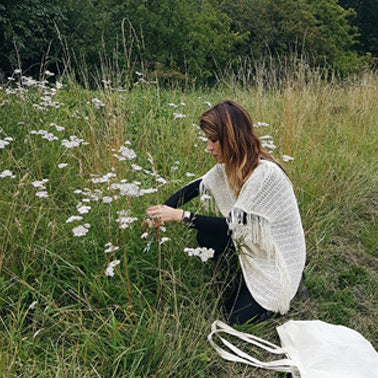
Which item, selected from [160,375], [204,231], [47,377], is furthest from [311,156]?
[47,377]

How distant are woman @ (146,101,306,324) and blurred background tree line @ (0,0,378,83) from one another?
181 inches

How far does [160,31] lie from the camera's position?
1017cm

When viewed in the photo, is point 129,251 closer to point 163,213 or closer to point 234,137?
point 163,213

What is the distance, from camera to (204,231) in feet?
7.07

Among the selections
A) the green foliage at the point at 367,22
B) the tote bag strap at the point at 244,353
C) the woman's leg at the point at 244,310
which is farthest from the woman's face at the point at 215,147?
the green foliage at the point at 367,22

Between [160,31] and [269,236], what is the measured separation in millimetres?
9160

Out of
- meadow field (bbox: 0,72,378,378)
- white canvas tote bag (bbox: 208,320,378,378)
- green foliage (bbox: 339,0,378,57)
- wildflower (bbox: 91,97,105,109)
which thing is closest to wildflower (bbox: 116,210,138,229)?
meadow field (bbox: 0,72,378,378)

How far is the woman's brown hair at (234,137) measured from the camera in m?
2.14

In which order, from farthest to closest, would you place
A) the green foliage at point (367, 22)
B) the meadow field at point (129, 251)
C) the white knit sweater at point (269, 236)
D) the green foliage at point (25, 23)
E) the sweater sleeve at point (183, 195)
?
the green foliage at point (367, 22) → the green foliage at point (25, 23) → the sweater sleeve at point (183, 195) → the white knit sweater at point (269, 236) → the meadow field at point (129, 251)

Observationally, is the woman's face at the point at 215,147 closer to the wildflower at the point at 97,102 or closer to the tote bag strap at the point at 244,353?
the tote bag strap at the point at 244,353

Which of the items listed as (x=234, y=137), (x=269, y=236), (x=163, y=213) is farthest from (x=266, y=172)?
(x=163, y=213)

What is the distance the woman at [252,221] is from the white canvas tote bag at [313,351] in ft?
0.56

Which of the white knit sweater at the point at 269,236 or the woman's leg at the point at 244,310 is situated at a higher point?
the white knit sweater at the point at 269,236

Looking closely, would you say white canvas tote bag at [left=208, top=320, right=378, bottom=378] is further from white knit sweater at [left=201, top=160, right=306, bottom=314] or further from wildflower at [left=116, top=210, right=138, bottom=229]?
wildflower at [left=116, top=210, right=138, bottom=229]
